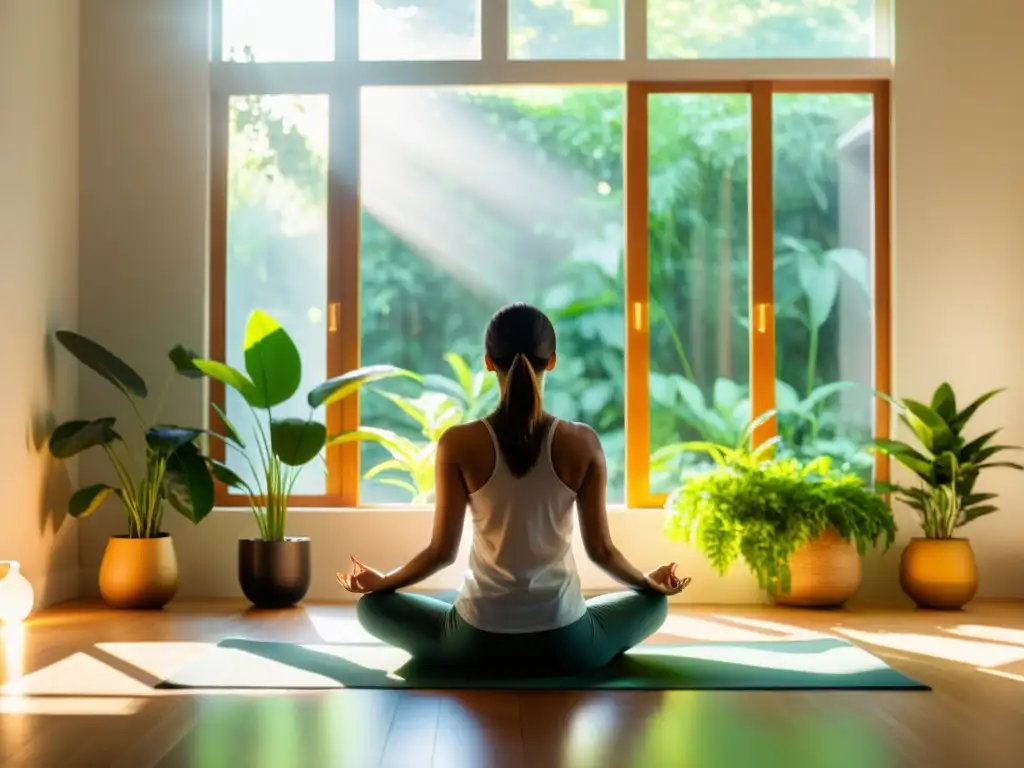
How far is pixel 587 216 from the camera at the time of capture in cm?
589

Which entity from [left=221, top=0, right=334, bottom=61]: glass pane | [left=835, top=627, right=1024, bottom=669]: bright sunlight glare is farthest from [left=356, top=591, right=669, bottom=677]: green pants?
[left=221, top=0, right=334, bottom=61]: glass pane

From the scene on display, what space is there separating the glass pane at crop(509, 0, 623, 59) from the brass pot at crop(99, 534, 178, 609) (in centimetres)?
269

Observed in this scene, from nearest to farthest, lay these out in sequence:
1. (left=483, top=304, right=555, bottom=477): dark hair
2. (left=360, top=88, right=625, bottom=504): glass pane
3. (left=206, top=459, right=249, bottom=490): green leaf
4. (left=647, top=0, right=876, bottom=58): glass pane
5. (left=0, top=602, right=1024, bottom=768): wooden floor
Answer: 1. (left=0, top=602, right=1024, bottom=768): wooden floor
2. (left=483, top=304, right=555, bottom=477): dark hair
3. (left=206, top=459, right=249, bottom=490): green leaf
4. (left=647, top=0, right=876, bottom=58): glass pane
5. (left=360, top=88, right=625, bottom=504): glass pane

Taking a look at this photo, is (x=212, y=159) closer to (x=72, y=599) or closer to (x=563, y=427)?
(x=72, y=599)

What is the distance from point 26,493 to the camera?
5047 mm

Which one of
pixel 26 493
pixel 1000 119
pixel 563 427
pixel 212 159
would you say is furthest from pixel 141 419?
pixel 1000 119

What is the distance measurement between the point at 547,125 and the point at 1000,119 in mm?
1978

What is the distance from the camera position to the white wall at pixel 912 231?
566 cm

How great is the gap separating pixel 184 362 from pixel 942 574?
3162 mm

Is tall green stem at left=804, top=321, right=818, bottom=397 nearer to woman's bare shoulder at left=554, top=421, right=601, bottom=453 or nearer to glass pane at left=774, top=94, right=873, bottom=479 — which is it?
glass pane at left=774, top=94, right=873, bottom=479

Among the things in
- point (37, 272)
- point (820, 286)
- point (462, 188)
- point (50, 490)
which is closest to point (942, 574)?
point (820, 286)

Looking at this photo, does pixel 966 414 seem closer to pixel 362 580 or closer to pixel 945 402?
pixel 945 402

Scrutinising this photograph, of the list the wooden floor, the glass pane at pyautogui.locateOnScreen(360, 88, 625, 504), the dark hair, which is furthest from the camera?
the glass pane at pyautogui.locateOnScreen(360, 88, 625, 504)

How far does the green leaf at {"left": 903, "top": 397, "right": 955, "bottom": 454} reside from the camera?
528cm
